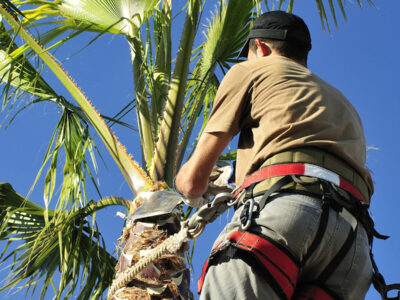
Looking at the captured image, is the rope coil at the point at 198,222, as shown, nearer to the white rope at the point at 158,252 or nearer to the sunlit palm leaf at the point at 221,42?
the white rope at the point at 158,252

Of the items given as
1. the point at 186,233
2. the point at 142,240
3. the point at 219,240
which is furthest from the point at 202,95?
the point at 219,240

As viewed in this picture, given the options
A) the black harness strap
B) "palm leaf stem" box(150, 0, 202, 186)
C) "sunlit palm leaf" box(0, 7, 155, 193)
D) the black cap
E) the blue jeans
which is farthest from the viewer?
"palm leaf stem" box(150, 0, 202, 186)

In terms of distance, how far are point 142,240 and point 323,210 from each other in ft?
6.95

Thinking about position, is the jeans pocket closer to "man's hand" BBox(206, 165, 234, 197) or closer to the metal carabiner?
the metal carabiner

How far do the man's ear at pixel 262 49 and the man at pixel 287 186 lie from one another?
11 centimetres

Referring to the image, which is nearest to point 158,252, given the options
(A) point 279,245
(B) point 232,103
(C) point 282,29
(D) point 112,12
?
(B) point 232,103

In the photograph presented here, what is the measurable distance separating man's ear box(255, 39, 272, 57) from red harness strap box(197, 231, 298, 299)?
2.90ft

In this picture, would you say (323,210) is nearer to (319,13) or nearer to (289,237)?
(289,237)

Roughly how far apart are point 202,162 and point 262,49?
0.61 m

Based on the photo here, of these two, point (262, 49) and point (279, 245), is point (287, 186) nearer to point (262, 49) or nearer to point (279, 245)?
point (279, 245)

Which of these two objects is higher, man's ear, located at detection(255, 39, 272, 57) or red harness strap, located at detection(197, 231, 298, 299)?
man's ear, located at detection(255, 39, 272, 57)

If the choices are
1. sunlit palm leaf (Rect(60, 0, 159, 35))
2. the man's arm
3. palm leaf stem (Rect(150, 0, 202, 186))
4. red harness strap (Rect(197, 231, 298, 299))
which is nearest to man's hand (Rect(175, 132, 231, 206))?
the man's arm

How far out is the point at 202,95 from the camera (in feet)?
17.5

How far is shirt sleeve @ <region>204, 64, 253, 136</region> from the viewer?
2064mm
